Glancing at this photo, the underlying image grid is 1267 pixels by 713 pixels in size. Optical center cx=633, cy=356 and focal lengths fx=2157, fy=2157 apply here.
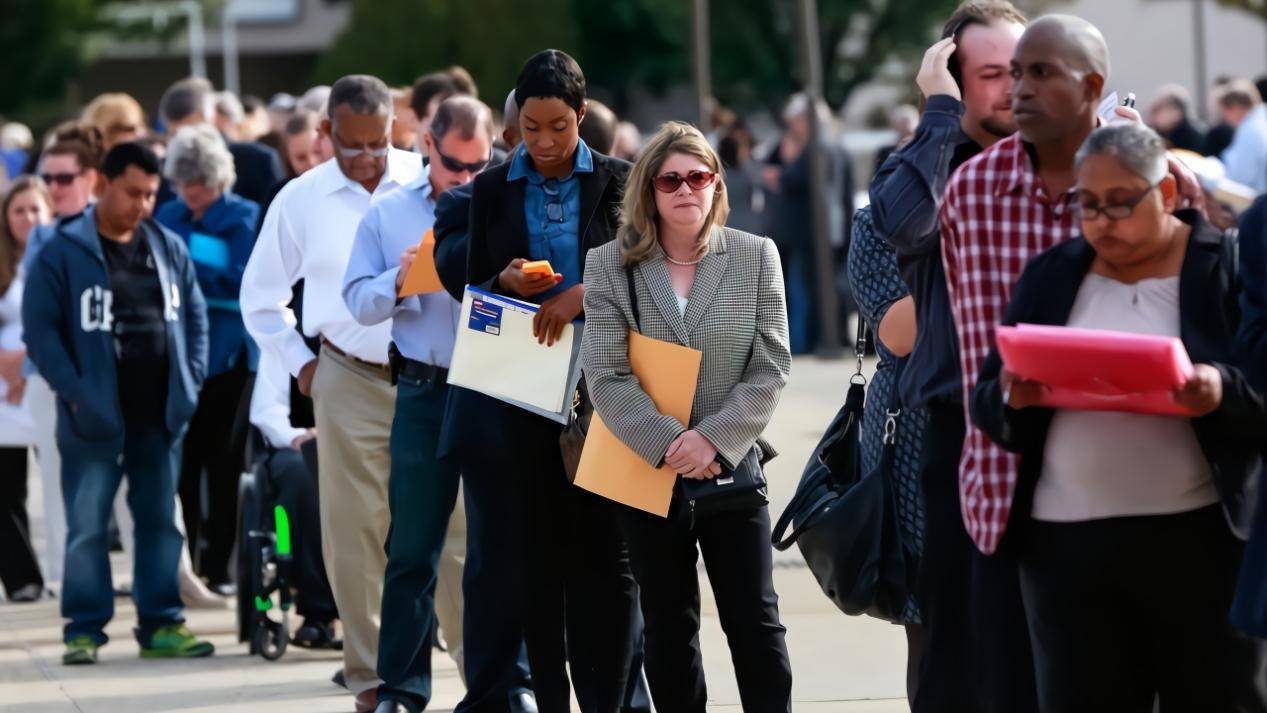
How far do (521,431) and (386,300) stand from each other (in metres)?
0.73

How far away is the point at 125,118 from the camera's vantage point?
11609mm

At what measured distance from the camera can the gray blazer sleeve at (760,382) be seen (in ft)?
18.4

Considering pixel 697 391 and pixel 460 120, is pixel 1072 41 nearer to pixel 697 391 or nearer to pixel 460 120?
pixel 697 391

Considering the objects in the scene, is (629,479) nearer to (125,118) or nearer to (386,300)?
(386,300)

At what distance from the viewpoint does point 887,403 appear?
539 cm

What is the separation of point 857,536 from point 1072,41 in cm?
150

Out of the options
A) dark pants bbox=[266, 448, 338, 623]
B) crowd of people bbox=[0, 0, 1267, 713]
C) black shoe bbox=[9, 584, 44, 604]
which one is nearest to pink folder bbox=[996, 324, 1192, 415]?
crowd of people bbox=[0, 0, 1267, 713]

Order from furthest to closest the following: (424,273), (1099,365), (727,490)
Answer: (424,273) → (727,490) → (1099,365)

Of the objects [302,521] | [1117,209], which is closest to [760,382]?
[1117,209]

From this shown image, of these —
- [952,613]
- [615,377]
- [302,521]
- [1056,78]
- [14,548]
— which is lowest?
[14,548]

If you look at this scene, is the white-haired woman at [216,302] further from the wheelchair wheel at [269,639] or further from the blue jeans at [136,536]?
the wheelchair wheel at [269,639]

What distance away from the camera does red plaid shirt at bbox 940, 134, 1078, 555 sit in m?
4.42

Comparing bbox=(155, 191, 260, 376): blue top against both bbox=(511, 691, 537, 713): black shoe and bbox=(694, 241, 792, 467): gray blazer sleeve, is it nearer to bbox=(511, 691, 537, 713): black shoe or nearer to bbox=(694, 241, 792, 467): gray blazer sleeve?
bbox=(511, 691, 537, 713): black shoe

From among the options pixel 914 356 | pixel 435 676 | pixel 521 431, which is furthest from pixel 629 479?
pixel 435 676
